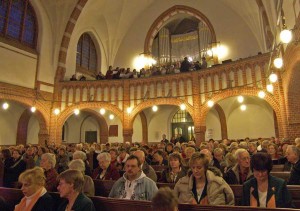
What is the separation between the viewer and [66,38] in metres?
17.5

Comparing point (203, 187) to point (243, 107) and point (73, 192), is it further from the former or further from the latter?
point (243, 107)

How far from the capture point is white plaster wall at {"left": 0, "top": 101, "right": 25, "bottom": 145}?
1602 cm

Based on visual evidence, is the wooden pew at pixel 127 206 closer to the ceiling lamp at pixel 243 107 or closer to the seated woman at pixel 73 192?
the seated woman at pixel 73 192

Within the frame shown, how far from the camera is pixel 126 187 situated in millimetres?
3980

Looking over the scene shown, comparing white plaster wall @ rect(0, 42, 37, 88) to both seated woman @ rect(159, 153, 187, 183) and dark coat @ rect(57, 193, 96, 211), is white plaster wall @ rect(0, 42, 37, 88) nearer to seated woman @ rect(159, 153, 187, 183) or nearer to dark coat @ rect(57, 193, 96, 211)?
seated woman @ rect(159, 153, 187, 183)

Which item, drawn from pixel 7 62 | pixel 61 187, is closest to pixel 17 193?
pixel 61 187

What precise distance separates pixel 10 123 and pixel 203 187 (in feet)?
53.4

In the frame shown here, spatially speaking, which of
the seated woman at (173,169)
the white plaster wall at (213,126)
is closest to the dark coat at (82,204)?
the seated woman at (173,169)

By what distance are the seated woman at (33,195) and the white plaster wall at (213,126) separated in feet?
51.6

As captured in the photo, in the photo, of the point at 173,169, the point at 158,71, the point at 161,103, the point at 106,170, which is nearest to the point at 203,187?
the point at 173,169

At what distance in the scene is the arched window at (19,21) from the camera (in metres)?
14.7

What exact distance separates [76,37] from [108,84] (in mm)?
4925

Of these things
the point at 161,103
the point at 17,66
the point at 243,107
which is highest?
the point at 17,66

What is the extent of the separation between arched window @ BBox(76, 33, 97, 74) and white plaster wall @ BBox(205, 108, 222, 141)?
397 inches
